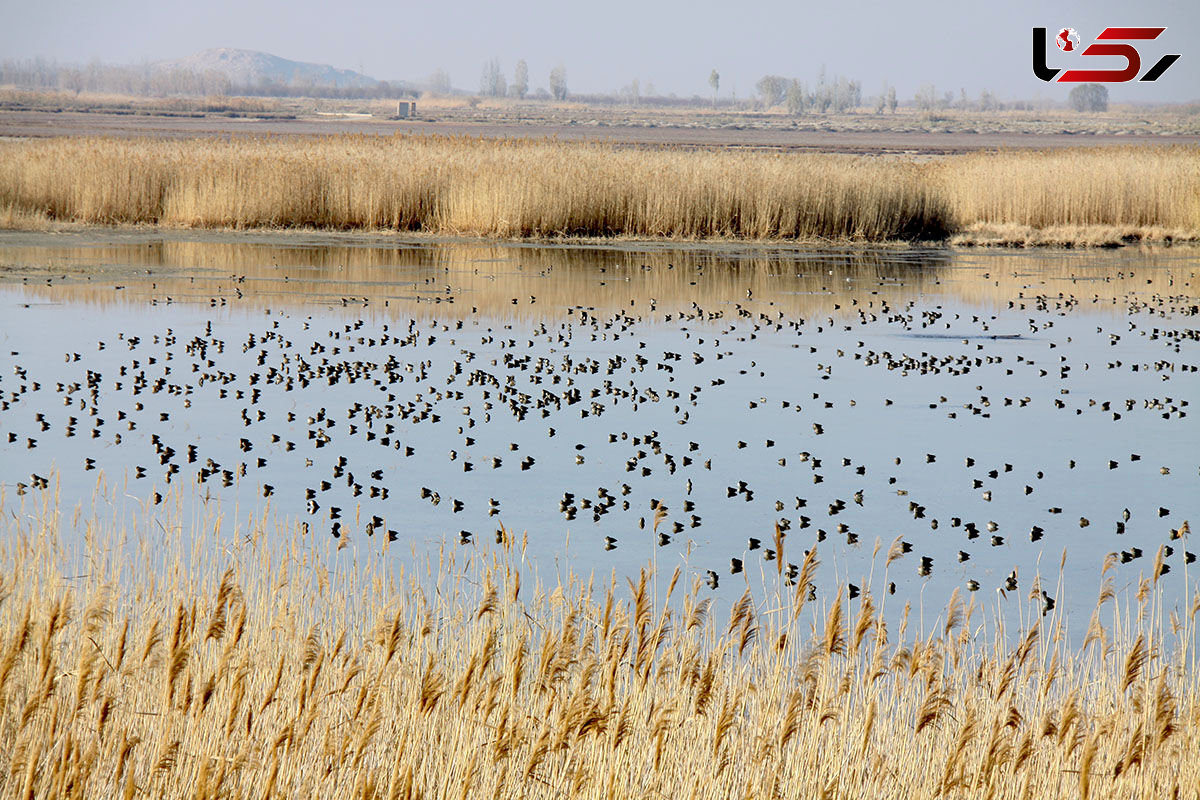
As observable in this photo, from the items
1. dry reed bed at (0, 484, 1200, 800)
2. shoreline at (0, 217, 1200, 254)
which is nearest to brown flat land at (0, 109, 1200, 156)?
shoreline at (0, 217, 1200, 254)

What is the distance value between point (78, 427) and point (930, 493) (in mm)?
6920

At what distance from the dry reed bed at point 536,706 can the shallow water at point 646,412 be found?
2.05 ft

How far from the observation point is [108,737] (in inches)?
201

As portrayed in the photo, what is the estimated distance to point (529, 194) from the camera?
28781mm

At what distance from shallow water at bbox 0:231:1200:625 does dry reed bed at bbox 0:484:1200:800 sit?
0.63 m

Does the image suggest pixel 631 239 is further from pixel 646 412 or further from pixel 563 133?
pixel 563 133

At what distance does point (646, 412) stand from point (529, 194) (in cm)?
1691

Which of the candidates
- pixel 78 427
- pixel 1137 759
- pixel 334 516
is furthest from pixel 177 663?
pixel 78 427

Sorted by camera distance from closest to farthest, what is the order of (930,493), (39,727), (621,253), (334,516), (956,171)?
(39,727)
(334,516)
(930,493)
(621,253)
(956,171)

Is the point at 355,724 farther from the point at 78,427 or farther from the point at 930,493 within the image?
the point at 78,427

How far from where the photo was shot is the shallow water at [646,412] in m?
8.74

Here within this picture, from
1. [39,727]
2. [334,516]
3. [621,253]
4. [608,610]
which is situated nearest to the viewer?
[608,610]

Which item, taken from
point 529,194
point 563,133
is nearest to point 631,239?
point 529,194

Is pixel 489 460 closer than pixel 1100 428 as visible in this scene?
Yes
